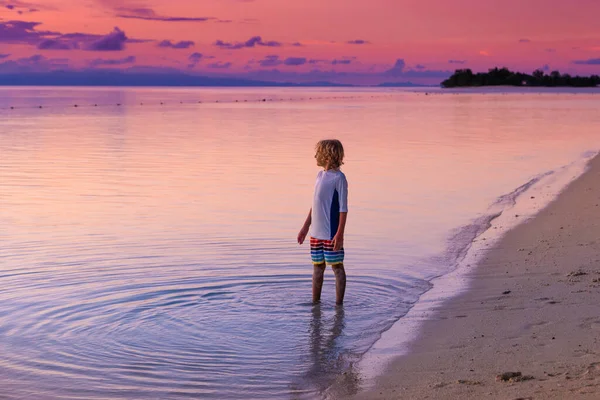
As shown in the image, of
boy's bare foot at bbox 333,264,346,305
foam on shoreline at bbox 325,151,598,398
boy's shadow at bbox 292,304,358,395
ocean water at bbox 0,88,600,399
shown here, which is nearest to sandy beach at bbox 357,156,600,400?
foam on shoreline at bbox 325,151,598,398

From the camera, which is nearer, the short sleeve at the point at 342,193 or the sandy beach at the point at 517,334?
the sandy beach at the point at 517,334

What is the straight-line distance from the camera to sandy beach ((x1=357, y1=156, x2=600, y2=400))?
601 cm

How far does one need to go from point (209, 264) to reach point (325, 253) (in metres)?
2.73

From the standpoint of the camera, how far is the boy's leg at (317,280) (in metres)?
8.89

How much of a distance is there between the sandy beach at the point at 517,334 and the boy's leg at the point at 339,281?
103 cm

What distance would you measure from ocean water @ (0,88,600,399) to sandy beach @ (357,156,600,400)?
55 cm

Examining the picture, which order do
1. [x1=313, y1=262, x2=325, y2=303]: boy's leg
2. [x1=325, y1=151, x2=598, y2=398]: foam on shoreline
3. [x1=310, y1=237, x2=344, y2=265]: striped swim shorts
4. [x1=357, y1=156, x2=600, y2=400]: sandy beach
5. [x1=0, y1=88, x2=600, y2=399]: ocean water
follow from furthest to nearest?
[x1=313, y1=262, x2=325, y2=303]: boy's leg, [x1=310, y1=237, x2=344, y2=265]: striped swim shorts, [x1=325, y1=151, x2=598, y2=398]: foam on shoreline, [x1=0, y1=88, x2=600, y2=399]: ocean water, [x1=357, y1=156, x2=600, y2=400]: sandy beach

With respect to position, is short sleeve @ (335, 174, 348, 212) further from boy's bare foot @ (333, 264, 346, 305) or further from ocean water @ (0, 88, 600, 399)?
ocean water @ (0, 88, 600, 399)

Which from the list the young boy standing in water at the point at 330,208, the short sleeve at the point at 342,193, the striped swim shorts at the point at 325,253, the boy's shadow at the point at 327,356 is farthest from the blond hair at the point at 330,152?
the boy's shadow at the point at 327,356

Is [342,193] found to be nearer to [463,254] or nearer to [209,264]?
[209,264]

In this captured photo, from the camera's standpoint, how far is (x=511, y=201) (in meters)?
17.0

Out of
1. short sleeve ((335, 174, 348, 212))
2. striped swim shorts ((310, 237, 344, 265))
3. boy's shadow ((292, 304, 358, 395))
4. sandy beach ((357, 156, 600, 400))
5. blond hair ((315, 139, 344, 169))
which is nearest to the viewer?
sandy beach ((357, 156, 600, 400))

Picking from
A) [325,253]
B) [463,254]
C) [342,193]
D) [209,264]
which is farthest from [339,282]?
[463,254]

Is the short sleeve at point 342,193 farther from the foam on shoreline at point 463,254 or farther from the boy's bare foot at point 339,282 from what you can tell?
the foam on shoreline at point 463,254
